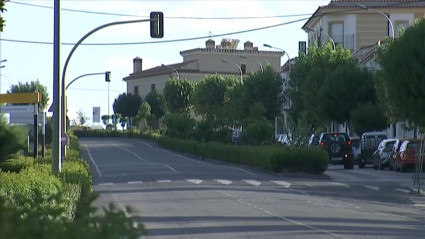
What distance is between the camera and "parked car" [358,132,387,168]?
47.3 m

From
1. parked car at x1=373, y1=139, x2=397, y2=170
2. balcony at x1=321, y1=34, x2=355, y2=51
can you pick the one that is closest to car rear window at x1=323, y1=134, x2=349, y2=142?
parked car at x1=373, y1=139, x2=397, y2=170

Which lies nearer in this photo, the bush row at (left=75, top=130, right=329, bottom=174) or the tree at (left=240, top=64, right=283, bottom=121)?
the bush row at (left=75, top=130, right=329, bottom=174)

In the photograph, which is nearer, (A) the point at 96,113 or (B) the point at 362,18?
(B) the point at 362,18

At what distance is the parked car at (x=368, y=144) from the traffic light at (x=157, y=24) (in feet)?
71.6

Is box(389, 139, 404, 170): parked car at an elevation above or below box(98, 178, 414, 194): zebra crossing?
above

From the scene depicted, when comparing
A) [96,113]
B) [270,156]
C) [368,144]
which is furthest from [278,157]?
[96,113]

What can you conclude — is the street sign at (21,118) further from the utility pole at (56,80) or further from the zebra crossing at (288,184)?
the utility pole at (56,80)

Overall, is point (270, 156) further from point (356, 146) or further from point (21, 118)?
point (21, 118)

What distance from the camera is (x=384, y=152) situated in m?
43.3

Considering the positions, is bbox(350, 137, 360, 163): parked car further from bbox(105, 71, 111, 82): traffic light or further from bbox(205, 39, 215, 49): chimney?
bbox(205, 39, 215, 49): chimney

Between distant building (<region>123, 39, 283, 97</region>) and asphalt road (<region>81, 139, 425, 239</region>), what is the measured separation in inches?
2848

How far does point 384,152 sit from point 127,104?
77938 millimetres

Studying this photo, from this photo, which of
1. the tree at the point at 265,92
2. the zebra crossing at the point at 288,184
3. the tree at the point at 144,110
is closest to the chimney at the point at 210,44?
the tree at the point at 144,110

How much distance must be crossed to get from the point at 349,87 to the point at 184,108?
4081cm
